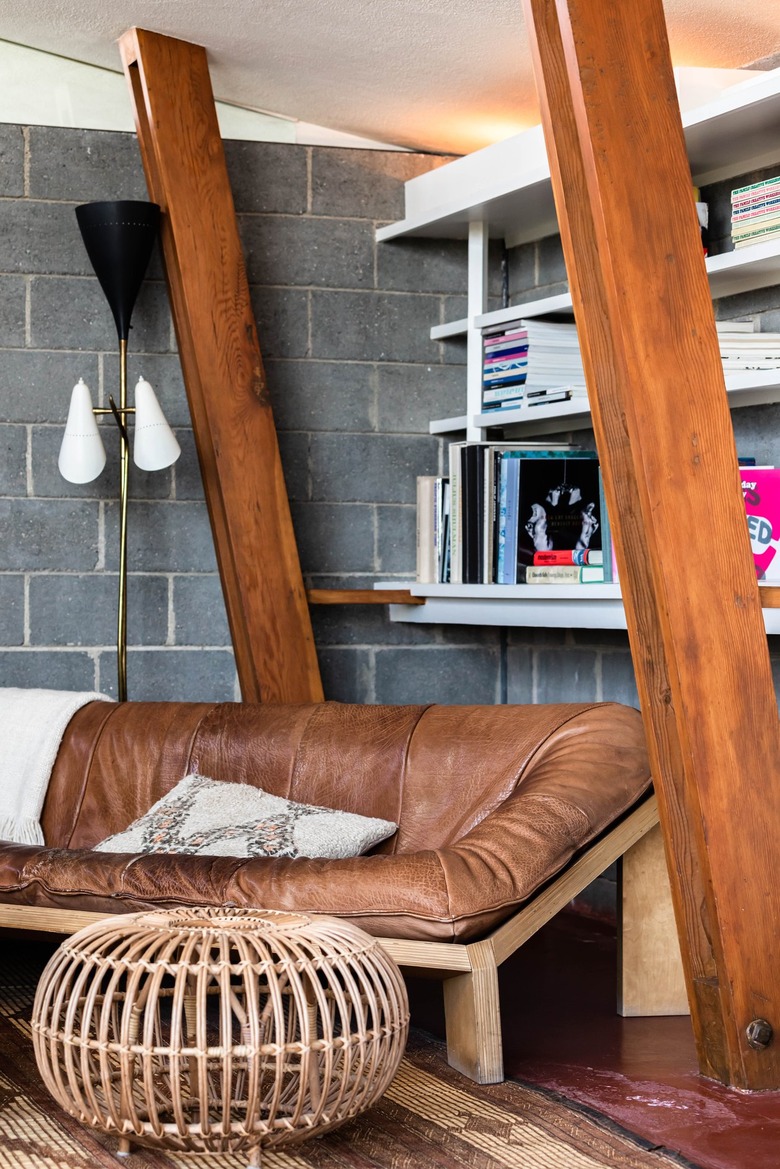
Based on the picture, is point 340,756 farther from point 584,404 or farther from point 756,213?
point 756,213

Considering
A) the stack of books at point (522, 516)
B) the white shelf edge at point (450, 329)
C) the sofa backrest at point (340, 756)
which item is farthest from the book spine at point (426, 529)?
the sofa backrest at point (340, 756)

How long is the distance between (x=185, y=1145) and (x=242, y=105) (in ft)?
10.4

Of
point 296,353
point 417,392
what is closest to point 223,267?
point 296,353

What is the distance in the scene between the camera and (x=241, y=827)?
2.80 metres

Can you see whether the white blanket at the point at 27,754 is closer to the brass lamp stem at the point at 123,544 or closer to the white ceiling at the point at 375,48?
the brass lamp stem at the point at 123,544

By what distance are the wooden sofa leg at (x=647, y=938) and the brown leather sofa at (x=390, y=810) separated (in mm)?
162

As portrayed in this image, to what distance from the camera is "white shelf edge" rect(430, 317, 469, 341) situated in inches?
160

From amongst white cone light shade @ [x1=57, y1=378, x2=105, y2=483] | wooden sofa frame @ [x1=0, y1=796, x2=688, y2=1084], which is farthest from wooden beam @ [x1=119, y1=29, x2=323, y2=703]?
wooden sofa frame @ [x1=0, y1=796, x2=688, y2=1084]

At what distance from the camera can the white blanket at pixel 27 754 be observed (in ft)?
10.6

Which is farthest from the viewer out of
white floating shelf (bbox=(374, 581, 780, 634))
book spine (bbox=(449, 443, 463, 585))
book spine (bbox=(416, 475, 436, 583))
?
book spine (bbox=(416, 475, 436, 583))

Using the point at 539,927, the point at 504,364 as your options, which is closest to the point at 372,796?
the point at 539,927

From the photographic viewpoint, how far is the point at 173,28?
3.54 meters

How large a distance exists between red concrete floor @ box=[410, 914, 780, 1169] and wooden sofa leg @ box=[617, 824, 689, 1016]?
0.04m

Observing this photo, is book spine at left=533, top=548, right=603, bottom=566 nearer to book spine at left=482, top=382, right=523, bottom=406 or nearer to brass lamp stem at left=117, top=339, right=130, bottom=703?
book spine at left=482, top=382, right=523, bottom=406
